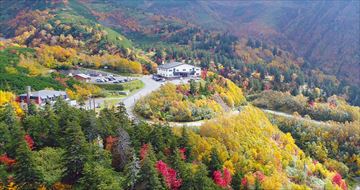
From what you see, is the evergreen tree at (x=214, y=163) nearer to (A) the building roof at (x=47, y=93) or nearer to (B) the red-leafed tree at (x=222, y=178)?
(B) the red-leafed tree at (x=222, y=178)

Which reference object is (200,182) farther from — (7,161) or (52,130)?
(7,161)

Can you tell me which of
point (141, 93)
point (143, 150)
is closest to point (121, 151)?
point (143, 150)

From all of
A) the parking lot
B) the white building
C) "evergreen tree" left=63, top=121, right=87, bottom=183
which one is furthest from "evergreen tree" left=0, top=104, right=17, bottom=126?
the white building

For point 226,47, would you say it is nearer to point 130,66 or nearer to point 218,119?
point 130,66

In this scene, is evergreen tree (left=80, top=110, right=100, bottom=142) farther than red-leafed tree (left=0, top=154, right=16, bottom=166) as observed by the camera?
Yes

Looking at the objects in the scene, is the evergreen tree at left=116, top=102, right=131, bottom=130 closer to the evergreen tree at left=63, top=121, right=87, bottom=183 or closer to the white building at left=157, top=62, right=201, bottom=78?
the evergreen tree at left=63, top=121, right=87, bottom=183
